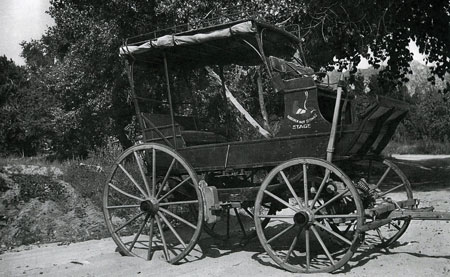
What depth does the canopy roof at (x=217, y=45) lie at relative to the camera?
5910 mm

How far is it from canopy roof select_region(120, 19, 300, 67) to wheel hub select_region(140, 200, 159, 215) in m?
2.06

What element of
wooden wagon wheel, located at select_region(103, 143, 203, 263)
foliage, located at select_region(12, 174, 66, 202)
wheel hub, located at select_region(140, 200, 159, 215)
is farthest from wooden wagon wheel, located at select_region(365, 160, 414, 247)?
foliage, located at select_region(12, 174, 66, 202)

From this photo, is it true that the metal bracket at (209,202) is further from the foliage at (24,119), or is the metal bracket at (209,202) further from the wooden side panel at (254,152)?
the foliage at (24,119)

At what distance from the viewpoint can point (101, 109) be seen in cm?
1877

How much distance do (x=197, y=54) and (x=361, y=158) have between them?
2864 mm

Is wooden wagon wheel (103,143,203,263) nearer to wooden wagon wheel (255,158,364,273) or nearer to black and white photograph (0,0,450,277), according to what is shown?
black and white photograph (0,0,450,277)

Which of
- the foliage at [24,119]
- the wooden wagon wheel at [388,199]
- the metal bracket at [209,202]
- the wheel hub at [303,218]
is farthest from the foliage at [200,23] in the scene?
the foliage at [24,119]

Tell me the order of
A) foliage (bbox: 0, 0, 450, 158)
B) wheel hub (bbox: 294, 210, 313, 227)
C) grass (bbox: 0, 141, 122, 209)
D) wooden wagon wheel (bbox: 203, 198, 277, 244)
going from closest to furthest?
1. wheel hub (bbox: 294, 210, 313, 227)
2. wooden wagon wheel (bbox: 203, 198, 277, 244)
3. grass (bbox: 0, 141, 122, 209)
4. foliage (bbox: 0, 0, 450, 158)

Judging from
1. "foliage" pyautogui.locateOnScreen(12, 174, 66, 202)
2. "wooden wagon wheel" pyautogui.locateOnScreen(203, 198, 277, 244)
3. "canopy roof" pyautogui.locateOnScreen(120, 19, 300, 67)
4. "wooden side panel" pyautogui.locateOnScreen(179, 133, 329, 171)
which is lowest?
"wooden wagon wheel" pyautogui.locateOnScreen(203, 198, 277, 244)

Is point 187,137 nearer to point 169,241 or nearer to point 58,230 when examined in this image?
point 169,241

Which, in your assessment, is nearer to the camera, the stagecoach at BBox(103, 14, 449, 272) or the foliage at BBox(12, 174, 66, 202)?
the stagecoach at BBox(103, 14, 449, 272)

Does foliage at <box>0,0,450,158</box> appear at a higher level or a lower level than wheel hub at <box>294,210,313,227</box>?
higher

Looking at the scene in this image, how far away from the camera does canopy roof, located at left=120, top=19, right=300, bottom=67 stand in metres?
5.91

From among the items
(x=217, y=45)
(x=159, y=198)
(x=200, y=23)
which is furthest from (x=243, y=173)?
(x=200, y=23)
